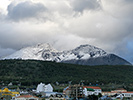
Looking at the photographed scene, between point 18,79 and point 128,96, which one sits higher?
point 18,79

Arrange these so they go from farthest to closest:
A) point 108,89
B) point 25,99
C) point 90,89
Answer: point 108,89
point 90,89
point 25,99

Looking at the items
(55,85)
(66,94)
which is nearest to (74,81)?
(55,85)

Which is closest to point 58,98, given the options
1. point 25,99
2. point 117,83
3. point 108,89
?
point 25,99

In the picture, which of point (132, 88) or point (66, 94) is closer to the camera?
point (66, 94)

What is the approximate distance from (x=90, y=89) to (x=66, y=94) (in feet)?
50.7

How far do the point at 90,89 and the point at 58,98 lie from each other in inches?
1198

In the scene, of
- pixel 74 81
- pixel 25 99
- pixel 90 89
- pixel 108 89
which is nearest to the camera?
pixel 25 99

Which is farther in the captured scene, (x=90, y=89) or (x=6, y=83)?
(x=6, y=83)

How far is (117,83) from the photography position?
Result: 199250mm

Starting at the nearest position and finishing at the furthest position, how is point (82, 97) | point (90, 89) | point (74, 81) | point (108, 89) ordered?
point (82, 97)
point (90, 89)
point (108, 89)
point (74, 81)

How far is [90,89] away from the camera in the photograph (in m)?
152

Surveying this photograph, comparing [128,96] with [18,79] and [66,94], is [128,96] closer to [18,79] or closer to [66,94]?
[66,94]

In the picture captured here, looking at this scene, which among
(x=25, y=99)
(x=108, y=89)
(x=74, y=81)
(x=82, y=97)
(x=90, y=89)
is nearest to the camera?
(x=25, y=99)

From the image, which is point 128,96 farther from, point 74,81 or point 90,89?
point 74,81
